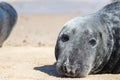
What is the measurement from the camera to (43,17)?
2227cm

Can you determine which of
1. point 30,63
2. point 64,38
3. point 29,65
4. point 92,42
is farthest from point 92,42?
point 30,63

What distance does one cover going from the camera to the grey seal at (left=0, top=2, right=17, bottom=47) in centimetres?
1231

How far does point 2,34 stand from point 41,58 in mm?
2417

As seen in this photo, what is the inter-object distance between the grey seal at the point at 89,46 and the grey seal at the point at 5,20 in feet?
12.7

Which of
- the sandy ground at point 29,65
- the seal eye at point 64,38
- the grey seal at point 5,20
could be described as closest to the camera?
the sandy ground at point 29,65

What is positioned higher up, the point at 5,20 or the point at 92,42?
the point at 92,42

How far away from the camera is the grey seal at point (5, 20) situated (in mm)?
12312

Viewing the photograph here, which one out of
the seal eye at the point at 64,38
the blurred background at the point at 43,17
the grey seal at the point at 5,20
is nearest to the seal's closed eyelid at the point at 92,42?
the seal eye at the point at 64,38

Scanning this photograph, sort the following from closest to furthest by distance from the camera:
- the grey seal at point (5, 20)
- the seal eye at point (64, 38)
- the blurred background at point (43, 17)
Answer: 1. the seal eye at point (64, 38)
2. the grey seal at point (5, 20)
3. the blurred background at point (43, 17)

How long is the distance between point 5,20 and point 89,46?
15.0 ft

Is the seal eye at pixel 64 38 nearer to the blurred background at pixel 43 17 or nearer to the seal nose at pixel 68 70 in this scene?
the seal nose at pixel 68 70

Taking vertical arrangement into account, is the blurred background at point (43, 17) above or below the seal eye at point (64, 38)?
below

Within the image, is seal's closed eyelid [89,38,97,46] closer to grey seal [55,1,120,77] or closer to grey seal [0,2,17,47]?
grey seal [55,1,120,77]

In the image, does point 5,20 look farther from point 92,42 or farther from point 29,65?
point 92,42
